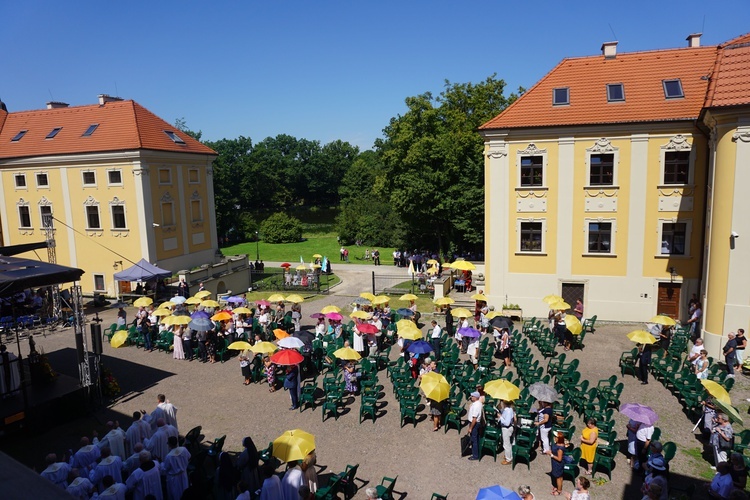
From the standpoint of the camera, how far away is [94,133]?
33156 mm

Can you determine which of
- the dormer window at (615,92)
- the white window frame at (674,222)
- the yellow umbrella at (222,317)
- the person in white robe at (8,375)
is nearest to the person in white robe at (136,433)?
the person in white robe at (8,375)

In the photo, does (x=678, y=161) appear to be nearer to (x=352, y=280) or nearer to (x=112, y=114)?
(x=352, y=280)

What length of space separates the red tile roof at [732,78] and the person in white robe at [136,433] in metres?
20.3

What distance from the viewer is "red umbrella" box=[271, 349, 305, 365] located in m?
14.5

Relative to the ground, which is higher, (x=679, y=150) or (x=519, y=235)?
(x=679, y=150)

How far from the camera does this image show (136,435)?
1188 centimetres

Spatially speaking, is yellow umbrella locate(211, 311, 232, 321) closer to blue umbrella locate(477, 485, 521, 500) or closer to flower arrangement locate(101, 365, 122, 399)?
flower arrangement locate(101, 365, 122, 399)

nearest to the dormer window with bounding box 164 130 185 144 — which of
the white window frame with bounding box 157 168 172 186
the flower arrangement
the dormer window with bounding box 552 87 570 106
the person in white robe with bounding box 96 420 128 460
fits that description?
the white window frame with bounding box 157 168 172 186

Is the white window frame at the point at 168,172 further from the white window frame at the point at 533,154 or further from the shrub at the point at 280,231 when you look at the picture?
the shrub at the point at 280,231

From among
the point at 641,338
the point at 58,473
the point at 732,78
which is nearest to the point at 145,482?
the point at 58,473

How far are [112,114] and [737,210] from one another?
1333 inches

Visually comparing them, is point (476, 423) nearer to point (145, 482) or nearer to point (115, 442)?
point (145, 482)

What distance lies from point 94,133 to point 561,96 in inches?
1079

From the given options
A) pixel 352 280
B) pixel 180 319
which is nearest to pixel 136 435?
pixel 180 319
